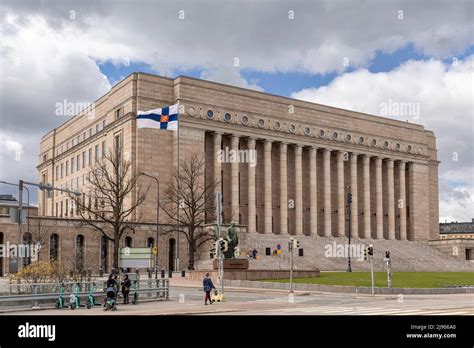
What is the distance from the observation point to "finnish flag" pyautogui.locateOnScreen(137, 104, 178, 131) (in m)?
63.6

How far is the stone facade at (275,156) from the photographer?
90875 millimetres

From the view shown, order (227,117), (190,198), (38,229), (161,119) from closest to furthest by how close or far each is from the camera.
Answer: (161,119) < (38,229) < (190,198) < (227,117)

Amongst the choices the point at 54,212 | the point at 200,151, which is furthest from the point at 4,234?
the point at 54,212

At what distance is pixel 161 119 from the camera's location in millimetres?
64500

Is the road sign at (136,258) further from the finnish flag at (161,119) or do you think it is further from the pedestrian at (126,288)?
the finnish flag at (161,119)

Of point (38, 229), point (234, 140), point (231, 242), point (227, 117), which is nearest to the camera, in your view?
point (231, 242)

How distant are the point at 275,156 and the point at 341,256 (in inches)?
818

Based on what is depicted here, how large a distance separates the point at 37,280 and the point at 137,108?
5720 cm

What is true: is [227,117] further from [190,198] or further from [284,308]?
[284,308]

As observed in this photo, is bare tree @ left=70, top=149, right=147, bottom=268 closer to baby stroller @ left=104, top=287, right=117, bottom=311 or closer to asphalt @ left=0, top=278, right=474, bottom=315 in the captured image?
asphalt @ left=0, top=278, right=474, bottom=315

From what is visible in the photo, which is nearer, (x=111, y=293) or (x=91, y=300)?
(x=111, y=293)

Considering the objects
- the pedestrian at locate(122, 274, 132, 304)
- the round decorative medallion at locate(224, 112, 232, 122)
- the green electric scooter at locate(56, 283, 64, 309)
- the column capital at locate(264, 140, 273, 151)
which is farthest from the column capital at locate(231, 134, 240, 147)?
the green electric scooter at locate(56, 283, 64, 309)

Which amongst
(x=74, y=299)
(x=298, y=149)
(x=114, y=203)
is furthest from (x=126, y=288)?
(x=298, y=149)
